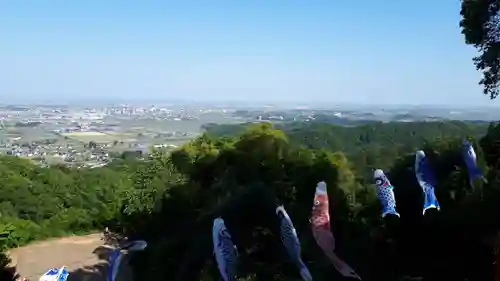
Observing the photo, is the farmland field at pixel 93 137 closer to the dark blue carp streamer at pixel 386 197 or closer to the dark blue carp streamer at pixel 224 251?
the dark blue carp streamer at pixel 224 251

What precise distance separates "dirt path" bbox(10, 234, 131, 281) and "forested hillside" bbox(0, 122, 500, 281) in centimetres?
73

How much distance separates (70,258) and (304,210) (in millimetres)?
6802

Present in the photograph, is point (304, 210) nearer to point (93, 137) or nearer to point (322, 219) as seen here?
point (322, 219)

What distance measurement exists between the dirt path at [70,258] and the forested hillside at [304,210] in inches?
28.7

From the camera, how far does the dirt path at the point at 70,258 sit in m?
11.8

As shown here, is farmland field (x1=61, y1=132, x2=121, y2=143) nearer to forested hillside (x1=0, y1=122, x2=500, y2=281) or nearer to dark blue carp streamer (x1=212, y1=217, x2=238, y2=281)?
forested hillside (x1=0, y1=122, x2=500, y2=281)

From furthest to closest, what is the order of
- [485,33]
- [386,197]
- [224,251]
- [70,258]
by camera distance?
[70,258]
[485,33]
[386,197]
[224,251]

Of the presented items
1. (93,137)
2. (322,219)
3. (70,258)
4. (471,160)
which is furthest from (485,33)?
(93,137)

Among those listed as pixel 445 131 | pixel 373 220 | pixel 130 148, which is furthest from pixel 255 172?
pixel 130 148

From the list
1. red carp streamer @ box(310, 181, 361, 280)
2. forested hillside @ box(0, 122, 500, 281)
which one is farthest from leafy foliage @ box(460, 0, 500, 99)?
red carp streamer @ box(310, 181, 361, 280)

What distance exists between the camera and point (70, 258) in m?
13.5

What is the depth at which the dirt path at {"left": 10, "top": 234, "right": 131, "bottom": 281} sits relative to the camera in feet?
38.5

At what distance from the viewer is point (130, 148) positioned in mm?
38656

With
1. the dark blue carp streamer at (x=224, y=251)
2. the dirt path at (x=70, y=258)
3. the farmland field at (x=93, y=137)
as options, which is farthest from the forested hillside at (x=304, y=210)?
the farmland field at (x=93, y=137)
